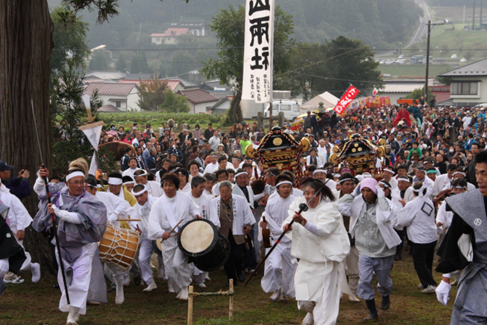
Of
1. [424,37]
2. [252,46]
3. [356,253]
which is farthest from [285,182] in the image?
[424,37]

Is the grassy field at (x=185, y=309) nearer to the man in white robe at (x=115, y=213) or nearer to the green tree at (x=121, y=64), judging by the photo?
the man in white robe at (x=115, y=213)

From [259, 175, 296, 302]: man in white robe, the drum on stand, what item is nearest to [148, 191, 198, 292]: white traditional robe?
the drum on stand

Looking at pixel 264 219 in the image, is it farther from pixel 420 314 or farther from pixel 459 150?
pixel 459 150

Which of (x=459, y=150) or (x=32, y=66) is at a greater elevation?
(x=32, y=66)

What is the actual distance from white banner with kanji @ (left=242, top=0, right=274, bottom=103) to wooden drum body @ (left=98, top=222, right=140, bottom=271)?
9762 mm

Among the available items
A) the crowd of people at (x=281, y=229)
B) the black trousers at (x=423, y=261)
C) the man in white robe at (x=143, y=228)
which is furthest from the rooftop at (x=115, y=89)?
the black trousers at (x=423, y=261)

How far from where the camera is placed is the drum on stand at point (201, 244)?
7927 mm

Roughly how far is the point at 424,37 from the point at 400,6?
13183mm

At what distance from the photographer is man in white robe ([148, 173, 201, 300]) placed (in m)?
8.38

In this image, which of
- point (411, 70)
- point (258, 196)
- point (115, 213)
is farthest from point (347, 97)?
point (411, 70)

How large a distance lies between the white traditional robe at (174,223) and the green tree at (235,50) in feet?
122

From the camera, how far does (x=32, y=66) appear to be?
9.02 metres

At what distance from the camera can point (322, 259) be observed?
6.78 meters

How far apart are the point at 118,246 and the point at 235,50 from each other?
4047cm
